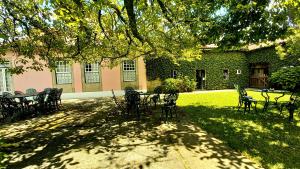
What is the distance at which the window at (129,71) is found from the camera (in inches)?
754

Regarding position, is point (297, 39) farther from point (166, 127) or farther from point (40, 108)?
point (40, 108)

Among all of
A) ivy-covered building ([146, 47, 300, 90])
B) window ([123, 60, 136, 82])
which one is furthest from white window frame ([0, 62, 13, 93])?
ivy-covered building ([146, 47, 300, 90])

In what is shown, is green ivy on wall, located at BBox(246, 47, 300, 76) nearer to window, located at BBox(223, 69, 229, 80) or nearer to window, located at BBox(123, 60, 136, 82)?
window, located at BBox(223, 69, 229, 80)

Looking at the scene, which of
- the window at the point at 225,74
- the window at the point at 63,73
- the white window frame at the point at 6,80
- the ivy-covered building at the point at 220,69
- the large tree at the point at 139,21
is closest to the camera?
the large tree at the point at 139,21

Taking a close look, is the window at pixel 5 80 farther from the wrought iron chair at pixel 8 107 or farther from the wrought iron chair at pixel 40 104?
the wrought iron chair at pixel 40 104

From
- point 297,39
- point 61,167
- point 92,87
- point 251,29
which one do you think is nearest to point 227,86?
point 297,39

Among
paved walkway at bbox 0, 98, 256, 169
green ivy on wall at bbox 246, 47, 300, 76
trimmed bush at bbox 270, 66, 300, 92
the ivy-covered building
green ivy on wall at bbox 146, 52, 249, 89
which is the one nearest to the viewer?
paved walkway at bbox 0, 98, 256, 169

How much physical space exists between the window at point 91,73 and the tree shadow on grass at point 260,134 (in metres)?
11.8

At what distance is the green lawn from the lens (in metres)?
4.45

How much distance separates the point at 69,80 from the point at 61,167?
14.7 metres

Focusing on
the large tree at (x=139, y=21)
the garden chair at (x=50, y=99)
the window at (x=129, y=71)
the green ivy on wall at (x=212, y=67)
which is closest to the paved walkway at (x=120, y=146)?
the garden chair at (x=50, y=99)

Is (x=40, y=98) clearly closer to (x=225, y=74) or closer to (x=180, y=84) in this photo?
(x=180, y=84)

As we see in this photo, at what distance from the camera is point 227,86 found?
2219 cm

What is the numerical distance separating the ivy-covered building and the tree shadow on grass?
40.1ft
